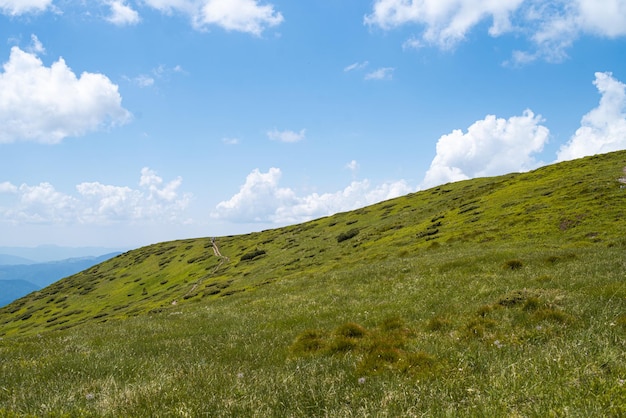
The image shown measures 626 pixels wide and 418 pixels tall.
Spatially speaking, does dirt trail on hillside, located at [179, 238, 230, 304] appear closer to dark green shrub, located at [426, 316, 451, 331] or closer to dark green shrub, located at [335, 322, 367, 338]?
dark green shrub, located at [335, 322, 367, 338]

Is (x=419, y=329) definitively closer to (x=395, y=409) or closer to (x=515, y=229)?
(x=395, y=409)

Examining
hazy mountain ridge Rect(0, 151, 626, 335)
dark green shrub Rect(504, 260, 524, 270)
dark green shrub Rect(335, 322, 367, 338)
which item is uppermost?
hazy mountain ridge Rect(0, 151, 626, 335)

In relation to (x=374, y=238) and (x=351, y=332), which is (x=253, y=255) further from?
(x=351, y=332)

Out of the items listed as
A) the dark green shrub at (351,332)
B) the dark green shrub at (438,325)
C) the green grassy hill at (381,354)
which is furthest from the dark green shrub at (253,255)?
the dark green shrub at (438,325)

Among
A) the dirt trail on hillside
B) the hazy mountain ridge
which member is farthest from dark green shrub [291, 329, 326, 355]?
the dirt trail on hillside

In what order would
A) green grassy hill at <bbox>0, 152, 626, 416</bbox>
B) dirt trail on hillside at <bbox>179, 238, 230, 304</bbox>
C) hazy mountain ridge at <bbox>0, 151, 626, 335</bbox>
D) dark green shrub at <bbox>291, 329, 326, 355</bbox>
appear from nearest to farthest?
green grassy hill at <bbox>0, 152, 626, 416</bbox> → dark green shrub at <bbox>291, 329, 326, 355</bbox> → hazy mountain ridge at <bbox>0, 151, 626, 335</bbox> → dirt trail on hillside at <bbox>179, 238, 230, 304</bbox>

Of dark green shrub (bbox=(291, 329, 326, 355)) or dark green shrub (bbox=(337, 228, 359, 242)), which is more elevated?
dark green shrub (bbox=(337, 228, 359, 242))

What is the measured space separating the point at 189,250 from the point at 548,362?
473 ft

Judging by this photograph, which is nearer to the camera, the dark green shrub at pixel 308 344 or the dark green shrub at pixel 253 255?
the dark green shrub at pixel 308 344

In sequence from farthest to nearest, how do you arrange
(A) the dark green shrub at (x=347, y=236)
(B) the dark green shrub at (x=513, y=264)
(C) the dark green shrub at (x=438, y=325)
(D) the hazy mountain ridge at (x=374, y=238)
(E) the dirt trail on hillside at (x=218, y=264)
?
(E) the dirt trail on hillside at (x=218, y=264), (A) the dark green shrub at (x=347, y=236), (D) the hazy mountain ridge at (x=374, y=238), (B) the dark green shrub at (x=513, y=264), (C) the dark green shrub at (x=438, y=325)

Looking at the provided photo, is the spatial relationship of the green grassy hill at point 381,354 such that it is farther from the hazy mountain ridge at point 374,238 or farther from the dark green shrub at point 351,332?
the hazy mountain ridge at point 374,238

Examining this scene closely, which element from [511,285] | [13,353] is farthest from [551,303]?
[13,353]

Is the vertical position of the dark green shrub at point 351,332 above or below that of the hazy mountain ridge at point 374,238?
below

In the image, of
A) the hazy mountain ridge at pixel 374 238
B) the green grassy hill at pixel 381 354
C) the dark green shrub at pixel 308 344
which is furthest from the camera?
the hazy mountain ridge at pixel 374 238
